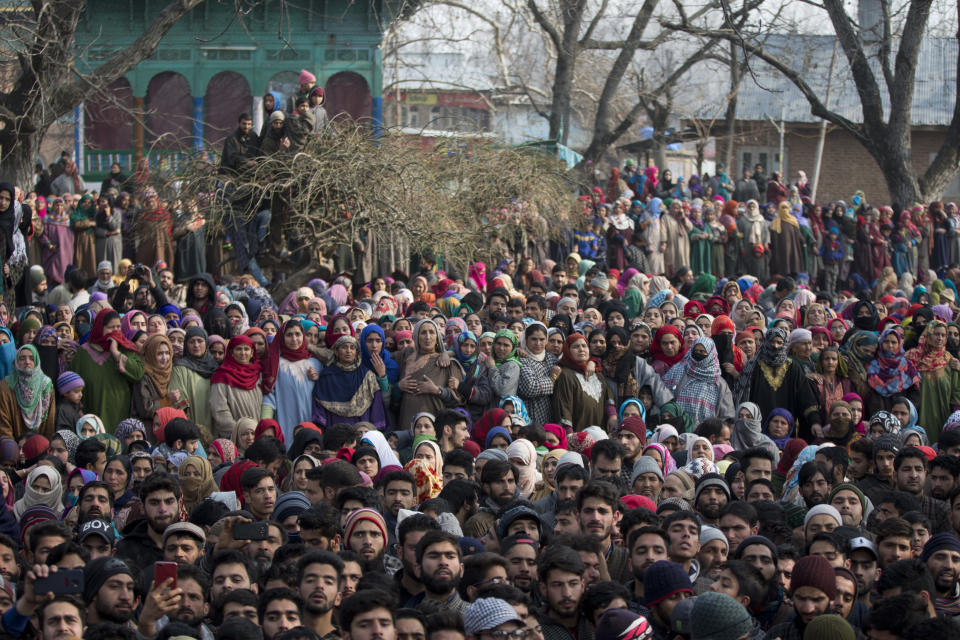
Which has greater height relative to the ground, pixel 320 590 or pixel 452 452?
pixel 452 452

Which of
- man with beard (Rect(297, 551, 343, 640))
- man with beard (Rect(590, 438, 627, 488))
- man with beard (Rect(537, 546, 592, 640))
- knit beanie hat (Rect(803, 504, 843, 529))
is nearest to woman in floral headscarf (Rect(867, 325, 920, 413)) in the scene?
man with beard (Rect(590, 438, 627, 488))

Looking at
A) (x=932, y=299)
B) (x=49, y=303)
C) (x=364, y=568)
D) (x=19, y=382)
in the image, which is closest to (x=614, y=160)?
(x=932, y=299)

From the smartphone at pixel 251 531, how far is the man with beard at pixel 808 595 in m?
2.47

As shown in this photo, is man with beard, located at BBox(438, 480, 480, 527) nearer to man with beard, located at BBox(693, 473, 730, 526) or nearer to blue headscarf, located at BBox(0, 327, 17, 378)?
man with beard, located at BBox(693, 473, 730, 526)

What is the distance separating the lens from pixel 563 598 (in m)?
5.77

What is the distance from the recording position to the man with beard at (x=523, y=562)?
625 cm

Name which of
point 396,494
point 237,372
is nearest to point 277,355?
point 237,372

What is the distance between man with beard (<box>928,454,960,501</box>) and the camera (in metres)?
8.08

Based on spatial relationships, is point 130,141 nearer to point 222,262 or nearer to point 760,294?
point 222,262

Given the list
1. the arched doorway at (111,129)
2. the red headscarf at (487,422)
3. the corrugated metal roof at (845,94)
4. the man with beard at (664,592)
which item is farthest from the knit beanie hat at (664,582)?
the corrugated metal roof at (845,94)

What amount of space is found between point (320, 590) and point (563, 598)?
3.29 ft

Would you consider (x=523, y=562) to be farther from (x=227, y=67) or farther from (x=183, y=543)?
(x=227, y=67)

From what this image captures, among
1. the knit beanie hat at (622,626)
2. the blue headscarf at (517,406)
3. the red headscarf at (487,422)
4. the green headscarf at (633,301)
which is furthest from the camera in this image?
the green headscarf at (633,301)

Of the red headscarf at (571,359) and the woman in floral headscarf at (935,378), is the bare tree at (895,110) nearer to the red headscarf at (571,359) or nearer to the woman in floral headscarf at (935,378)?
the woman in floral headscarf at (935,378)
